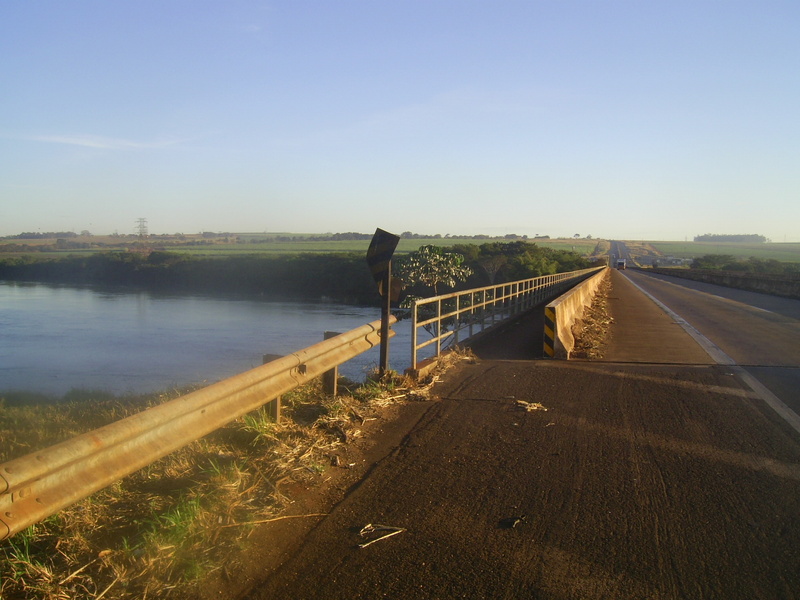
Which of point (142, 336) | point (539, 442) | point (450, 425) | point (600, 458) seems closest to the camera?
point (600, 458)

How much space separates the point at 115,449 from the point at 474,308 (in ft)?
36.8

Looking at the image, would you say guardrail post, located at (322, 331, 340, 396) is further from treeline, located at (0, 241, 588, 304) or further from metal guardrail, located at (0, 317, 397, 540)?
treeline, located at (0, 241, 588, 304)

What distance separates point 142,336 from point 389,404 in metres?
21.8

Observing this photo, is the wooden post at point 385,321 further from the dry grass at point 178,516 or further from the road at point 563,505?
the dry grass at point 178,516

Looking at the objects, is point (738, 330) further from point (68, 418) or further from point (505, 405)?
point (68, 418)

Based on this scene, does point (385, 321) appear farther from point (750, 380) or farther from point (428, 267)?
point (428, 267)

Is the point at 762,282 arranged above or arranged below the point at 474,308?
below

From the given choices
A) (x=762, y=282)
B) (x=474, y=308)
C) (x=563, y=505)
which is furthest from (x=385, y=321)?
(x=762, y=282)

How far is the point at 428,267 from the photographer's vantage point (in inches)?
1075

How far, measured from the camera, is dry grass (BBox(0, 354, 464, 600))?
3.22 meters

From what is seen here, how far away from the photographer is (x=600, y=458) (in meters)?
5.56

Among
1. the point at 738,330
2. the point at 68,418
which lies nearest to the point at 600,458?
the point at 68,418

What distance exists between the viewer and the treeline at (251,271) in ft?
144

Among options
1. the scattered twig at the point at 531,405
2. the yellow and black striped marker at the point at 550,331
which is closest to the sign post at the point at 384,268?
the scattered twig at the point at 531,405
